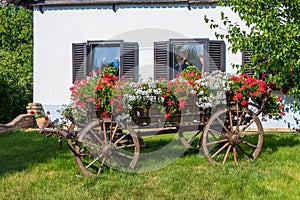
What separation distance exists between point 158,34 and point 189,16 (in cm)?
86

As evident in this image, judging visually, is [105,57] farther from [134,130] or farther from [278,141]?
[134,130]

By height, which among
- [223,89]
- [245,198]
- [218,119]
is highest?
[223,89]

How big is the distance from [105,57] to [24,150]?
3885 mm

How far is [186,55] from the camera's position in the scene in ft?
30.3

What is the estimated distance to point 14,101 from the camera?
405 inches

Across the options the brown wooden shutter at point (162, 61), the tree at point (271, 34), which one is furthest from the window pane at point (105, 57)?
the tree at point (271, 34)

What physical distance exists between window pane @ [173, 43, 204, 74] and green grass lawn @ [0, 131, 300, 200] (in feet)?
13.0

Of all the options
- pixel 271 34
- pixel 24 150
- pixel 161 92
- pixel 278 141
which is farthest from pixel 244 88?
pixel 24 150

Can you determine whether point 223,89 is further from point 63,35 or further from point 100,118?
point 63,35

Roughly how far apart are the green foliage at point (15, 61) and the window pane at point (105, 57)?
96.0 inches

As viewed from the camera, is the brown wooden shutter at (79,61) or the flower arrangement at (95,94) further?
the brown wooden shutter at (79,61)

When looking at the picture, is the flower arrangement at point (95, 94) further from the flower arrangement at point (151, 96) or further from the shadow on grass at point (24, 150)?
the shadow on grass at point (24, 150)

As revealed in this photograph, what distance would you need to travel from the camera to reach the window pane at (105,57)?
31.0ft

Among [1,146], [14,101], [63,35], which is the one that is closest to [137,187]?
[1,146]
